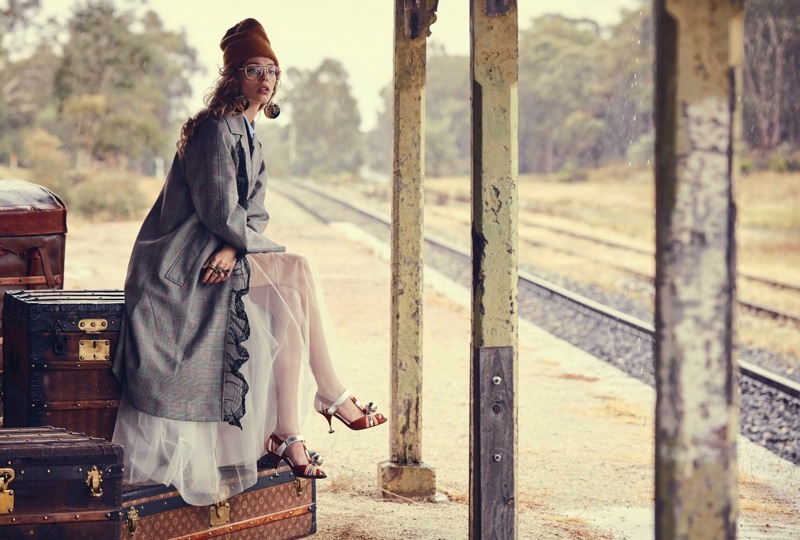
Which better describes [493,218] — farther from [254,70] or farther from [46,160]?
[46,160]

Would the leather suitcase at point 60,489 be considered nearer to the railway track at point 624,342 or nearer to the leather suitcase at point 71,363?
the leather suitcase at point 71,363

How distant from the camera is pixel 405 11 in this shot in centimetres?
526

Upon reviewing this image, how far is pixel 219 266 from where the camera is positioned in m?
4.15

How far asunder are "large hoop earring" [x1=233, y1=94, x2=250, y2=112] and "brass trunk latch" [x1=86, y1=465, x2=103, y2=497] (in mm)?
1452

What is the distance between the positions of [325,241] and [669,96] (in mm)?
17866

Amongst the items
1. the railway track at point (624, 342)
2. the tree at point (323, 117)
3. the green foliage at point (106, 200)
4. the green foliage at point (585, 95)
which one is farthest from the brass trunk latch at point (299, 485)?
the tree at point (323, 117)

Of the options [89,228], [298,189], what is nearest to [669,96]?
[89,228]

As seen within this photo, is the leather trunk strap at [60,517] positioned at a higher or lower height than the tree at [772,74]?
lower

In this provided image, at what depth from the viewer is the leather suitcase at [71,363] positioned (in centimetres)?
431

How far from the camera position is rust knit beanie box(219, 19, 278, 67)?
4262mm

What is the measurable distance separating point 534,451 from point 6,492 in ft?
13.9

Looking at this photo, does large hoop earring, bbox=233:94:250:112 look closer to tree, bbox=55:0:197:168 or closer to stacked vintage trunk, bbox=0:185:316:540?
stacked vintage trunk, bbox=0:185:316:540

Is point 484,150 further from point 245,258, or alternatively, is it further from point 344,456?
point 344,456

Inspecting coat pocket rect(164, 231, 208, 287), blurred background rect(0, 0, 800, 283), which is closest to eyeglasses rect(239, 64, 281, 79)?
coat pocket rect(164, 231, 208, 287)
